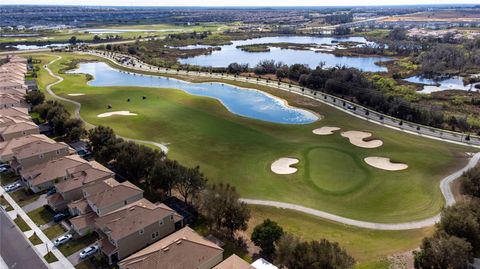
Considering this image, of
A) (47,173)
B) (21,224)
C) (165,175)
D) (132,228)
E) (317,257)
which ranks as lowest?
(21,224)

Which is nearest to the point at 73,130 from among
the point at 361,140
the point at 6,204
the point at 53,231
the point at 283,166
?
the point at 6,204

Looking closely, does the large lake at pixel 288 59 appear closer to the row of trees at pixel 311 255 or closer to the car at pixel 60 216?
the car at pixel 60 216

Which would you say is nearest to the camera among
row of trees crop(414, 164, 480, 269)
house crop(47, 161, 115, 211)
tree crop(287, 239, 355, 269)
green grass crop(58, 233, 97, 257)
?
tree crop(287, 239, 355, 269)

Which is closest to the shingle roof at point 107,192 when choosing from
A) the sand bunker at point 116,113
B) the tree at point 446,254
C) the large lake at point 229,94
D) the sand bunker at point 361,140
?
the tree at point 446,254

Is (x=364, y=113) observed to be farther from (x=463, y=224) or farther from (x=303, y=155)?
(x=463, y=224)

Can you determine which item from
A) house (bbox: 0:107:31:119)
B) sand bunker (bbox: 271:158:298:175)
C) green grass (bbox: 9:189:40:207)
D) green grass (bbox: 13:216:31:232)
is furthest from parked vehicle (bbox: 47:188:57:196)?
sand bunker (bbox: 271:158:298:175)

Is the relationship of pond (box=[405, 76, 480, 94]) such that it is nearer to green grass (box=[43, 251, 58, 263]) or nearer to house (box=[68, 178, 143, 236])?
house (box=[68, 178, 143, 236])

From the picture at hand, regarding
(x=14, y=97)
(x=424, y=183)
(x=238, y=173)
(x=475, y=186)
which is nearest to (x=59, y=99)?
(x=14, y=97)
